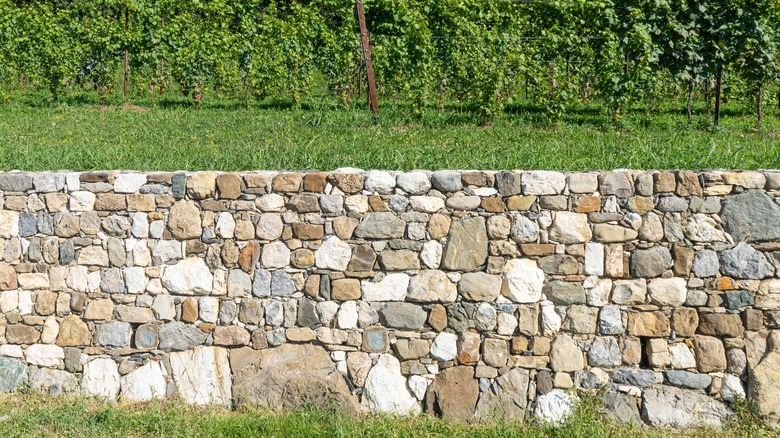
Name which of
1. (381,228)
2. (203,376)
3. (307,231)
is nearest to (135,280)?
(203,376)

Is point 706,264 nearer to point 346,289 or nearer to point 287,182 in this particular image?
point 346,289

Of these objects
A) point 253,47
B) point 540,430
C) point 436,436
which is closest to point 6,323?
point 436,436

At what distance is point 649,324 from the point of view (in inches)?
196

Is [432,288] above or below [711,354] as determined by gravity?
above

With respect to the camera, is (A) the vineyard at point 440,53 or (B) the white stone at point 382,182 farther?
(A) the vineyard at point 440,53

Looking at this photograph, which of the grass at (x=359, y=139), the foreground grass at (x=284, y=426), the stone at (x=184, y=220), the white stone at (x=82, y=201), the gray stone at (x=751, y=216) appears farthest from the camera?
the grass at (x=359, y=139)

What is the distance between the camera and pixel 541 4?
14.1 metres

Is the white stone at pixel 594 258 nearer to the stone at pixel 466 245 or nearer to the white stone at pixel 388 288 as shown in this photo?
the stone at pixel 466 245

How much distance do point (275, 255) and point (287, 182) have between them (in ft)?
1.73

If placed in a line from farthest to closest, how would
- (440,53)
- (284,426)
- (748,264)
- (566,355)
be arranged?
(440,53), (566,355), (748,264), (284,426)

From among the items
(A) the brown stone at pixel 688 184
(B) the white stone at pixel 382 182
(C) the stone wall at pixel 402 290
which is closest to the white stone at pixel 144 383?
(C) the stone wall at pixel 402 290

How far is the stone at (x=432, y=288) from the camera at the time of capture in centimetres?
511

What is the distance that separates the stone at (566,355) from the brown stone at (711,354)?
0.78 meters

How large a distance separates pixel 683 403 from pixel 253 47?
11.5 m
